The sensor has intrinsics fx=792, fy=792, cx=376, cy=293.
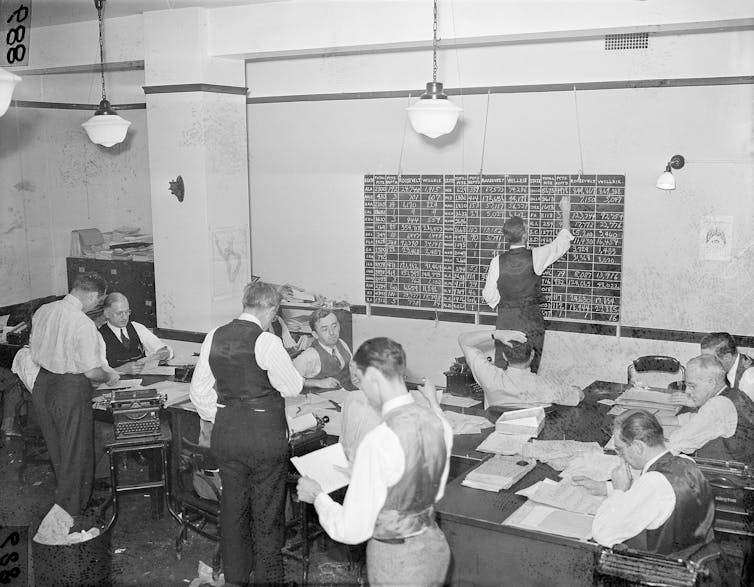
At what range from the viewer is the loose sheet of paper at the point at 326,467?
3457mm

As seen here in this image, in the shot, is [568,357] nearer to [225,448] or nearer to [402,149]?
[402,149]

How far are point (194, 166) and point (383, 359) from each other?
15.2 ft

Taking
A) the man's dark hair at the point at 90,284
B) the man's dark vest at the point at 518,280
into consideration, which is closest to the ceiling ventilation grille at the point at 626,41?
the man's dark vest at the point at 518,280

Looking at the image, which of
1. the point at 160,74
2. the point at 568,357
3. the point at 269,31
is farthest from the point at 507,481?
the point at 160,74

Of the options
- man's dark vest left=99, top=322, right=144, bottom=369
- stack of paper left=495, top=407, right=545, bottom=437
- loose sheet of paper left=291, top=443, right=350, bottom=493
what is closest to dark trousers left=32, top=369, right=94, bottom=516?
man's dark vest left=99, top=322, right=144, bottom=369

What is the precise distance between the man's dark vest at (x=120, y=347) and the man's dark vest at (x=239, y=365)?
2.13 meters

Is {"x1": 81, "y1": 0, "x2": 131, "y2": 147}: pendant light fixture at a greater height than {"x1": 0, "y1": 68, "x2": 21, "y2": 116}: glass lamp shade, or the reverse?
{"x1": 81, "y1": 0, "x2": 131, "y2": 147}: pendant light fixture

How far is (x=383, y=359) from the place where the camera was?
8.39ft

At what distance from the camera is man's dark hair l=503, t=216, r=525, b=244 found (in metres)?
5.86

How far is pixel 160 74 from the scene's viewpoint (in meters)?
6.77

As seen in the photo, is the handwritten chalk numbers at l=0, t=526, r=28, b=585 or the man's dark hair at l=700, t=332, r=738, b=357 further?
the man's dark hair at l=700, t=332, r=738, b=357

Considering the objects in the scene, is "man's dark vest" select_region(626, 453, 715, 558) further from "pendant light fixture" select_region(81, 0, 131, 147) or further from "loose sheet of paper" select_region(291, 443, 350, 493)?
"pendant light fixture" select_region(81, 0, 131, 147)

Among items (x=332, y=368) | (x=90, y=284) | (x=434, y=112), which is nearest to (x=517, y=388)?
(x=332, y=368)

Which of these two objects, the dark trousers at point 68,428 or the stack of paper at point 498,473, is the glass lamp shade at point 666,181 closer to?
the stack of paper at point 498,473
